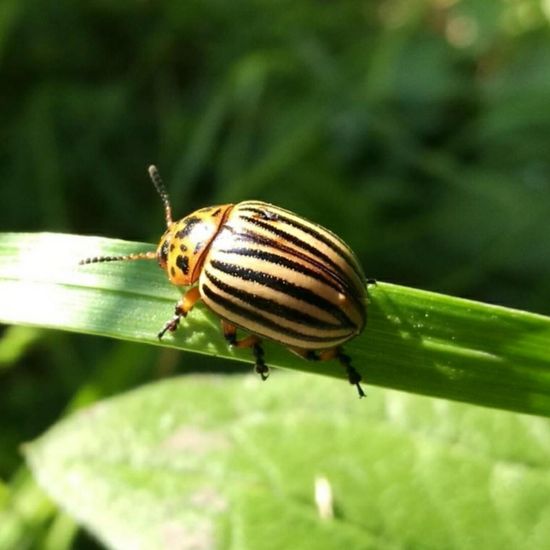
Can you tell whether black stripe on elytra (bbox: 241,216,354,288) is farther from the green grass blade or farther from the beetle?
the green grass blade

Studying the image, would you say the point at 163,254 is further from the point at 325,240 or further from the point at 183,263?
the point at 325,240

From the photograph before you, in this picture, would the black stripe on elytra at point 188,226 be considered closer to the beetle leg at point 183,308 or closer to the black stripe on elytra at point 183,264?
the black stripe on elytra at point 183,264

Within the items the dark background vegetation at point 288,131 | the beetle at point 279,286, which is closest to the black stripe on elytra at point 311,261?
the beetle at point 279,286

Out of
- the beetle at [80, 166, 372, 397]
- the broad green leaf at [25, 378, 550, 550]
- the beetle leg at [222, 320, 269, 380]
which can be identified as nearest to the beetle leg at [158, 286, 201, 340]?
the beetle at [80, 166, 372, 397]

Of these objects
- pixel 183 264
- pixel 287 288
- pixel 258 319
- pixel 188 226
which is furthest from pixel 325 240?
pixel 188 226

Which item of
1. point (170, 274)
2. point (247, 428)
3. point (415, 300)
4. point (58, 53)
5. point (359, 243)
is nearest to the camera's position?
point (415, 300)

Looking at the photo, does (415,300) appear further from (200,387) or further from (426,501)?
(200,387)

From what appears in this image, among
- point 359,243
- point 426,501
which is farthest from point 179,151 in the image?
point 426,501
